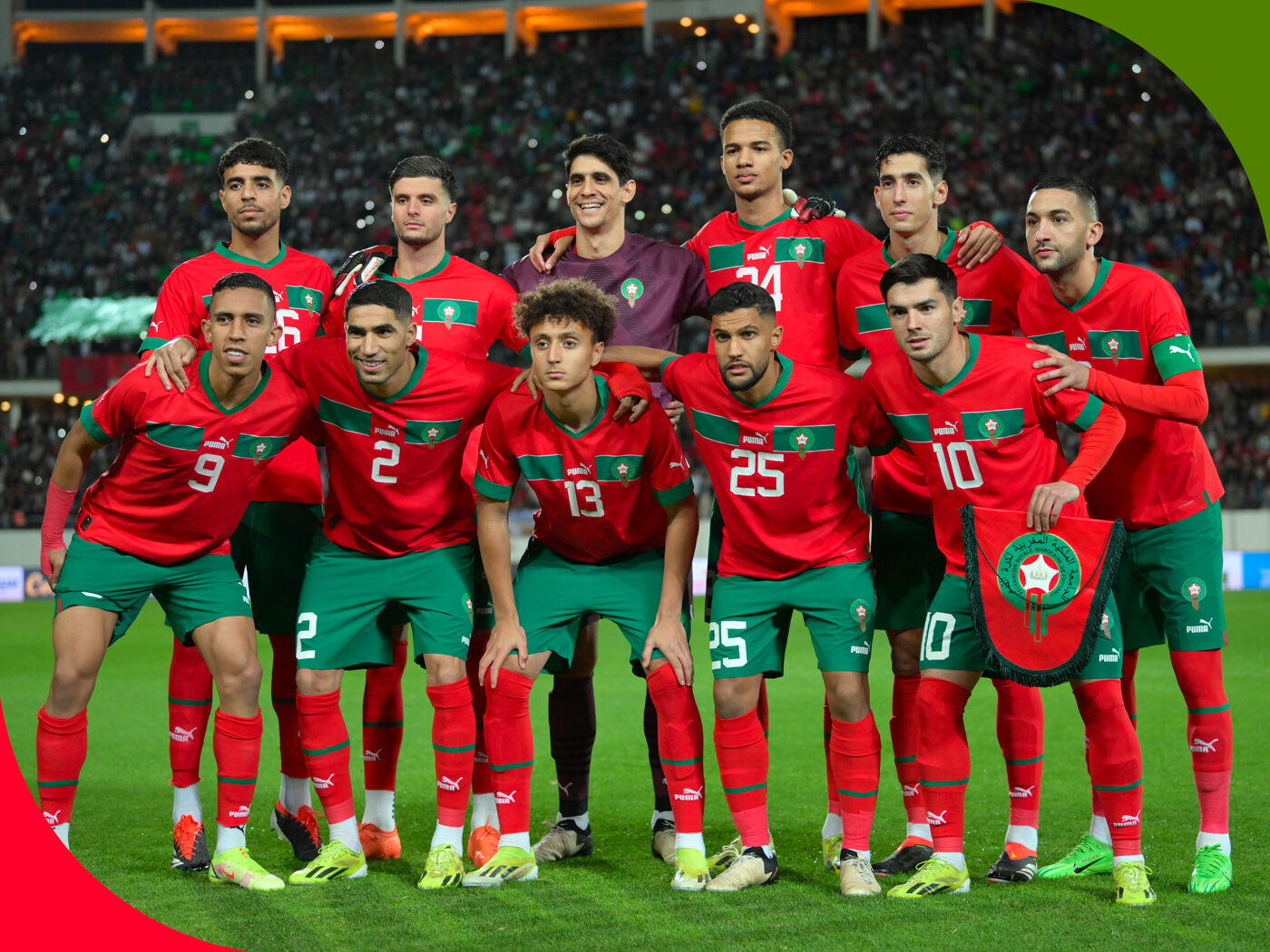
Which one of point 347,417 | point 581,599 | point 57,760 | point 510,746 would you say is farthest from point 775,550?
point 57,760

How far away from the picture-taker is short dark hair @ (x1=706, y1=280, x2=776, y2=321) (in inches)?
169

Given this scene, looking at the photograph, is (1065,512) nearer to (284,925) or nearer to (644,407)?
(644,407)

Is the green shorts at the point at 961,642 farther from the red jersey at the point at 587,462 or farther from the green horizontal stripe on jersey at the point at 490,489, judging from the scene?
the green horizontal stripe on jersey at the point at 490,489

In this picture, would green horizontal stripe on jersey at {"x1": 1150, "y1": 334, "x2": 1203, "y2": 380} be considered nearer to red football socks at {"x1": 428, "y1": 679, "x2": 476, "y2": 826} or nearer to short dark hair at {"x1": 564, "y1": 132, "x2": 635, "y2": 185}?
short dark hair at {"x1": 564, "y1": 132, "x2": 635, "y2": 185}

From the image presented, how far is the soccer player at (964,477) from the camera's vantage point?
4.14m

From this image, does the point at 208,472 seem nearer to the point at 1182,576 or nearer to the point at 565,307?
the point at 565,307

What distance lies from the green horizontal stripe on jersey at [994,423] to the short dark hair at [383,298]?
195cm

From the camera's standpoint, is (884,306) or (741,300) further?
(884,306)

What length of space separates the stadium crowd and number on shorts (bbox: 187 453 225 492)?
18.7 m

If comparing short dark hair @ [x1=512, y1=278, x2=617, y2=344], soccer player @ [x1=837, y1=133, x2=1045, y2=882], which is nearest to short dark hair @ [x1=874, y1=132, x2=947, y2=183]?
soccer player @ [x1=837, y1=133, x2=1045, y2=882]

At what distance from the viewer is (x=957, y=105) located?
80.5 feet

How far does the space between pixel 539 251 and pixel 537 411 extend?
32.7 inches

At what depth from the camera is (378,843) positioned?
4863 millimetres

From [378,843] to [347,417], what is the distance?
1606mm
